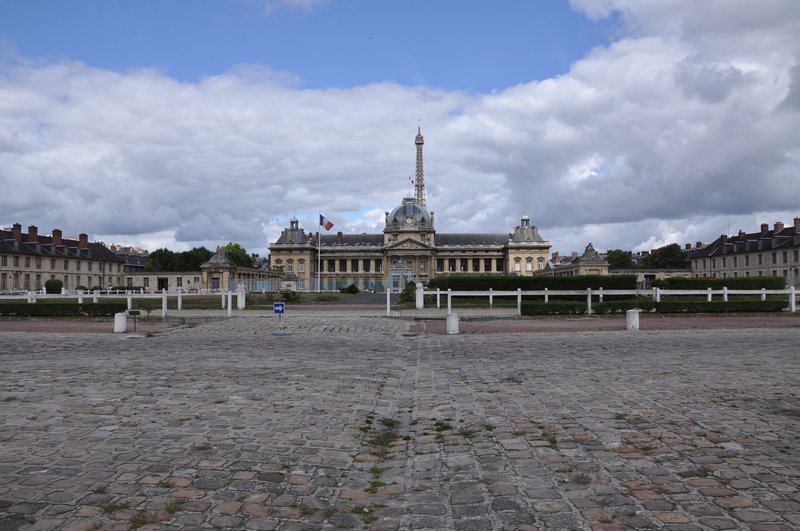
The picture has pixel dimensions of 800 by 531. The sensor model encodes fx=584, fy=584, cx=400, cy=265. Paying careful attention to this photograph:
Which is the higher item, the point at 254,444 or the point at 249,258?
the point at 249,258

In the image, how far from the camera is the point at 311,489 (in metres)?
4.66

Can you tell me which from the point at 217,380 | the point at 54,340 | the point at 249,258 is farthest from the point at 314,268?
the point at 217,380

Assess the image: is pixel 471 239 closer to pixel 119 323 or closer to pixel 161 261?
pixel 161 261

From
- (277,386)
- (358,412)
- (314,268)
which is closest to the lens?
(358,412)

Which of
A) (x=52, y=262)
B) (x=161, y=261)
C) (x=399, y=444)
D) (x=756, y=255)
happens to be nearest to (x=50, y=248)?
(x=52, y=262)

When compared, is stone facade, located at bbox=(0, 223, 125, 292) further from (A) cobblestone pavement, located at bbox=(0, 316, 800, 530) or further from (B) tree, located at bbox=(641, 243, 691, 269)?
(B) tree, located at bbox=(641, 243, 691, 269)

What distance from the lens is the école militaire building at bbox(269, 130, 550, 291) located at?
116 meters

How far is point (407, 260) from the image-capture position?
114312mm

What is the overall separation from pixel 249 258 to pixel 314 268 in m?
33.8

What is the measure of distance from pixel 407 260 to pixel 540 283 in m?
76.3

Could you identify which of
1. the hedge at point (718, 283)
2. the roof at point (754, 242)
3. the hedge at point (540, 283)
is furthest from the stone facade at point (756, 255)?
the hedge at point (540, 283)

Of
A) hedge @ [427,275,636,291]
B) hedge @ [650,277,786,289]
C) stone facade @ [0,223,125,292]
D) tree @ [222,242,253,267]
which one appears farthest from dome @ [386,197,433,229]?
hedge @ [650,277,786,289]

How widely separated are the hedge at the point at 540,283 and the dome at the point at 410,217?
75.8 metres

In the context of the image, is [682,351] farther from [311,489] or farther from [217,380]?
[311,489]
